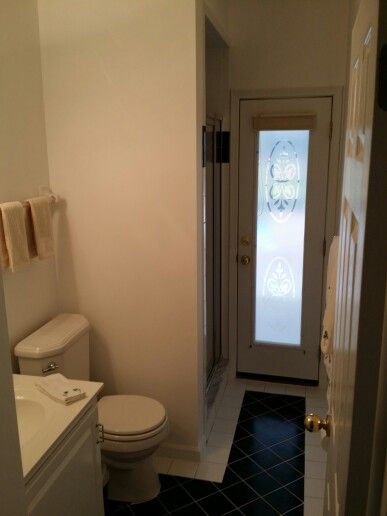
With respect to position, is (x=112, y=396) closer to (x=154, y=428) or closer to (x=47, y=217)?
(x=154, y=428)

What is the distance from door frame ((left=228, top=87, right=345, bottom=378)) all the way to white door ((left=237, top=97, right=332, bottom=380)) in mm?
32

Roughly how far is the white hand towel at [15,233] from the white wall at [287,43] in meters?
1.80

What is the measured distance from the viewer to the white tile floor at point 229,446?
8.26 ft

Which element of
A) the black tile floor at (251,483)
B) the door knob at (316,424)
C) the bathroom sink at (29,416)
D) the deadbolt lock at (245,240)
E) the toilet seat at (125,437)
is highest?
the deadbolt lock at (245,240)

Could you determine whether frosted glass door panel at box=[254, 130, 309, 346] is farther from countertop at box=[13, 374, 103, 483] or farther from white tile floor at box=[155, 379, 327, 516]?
countertop at box=[13, 374, 103, 483]

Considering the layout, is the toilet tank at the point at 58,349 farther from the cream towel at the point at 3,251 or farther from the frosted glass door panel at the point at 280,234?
the frosted glass door panel at the point at 280,234

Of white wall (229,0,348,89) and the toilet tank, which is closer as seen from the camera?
the toilet tank

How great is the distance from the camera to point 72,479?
5.52 feet

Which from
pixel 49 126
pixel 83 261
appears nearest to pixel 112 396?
pixel 83 261

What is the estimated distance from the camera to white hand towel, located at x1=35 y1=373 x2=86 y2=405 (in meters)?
1.80

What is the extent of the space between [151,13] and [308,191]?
5.09 feet

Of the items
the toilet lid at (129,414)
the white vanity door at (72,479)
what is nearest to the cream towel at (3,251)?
the white vanity door at (72,479)

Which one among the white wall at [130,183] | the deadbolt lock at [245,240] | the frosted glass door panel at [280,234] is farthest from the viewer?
the deadbolt lock at [245,240]

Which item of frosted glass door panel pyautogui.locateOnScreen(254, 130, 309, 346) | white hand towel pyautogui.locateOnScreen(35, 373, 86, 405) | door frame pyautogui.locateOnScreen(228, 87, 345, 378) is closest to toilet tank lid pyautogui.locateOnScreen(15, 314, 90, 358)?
white hand towel pyautogui.locateOnScreen(35, 373, 86, 405)
